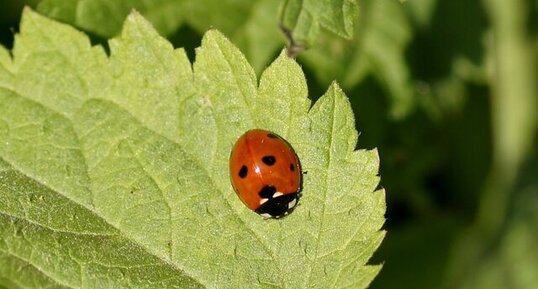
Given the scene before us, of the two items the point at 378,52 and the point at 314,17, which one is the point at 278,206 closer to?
the point at 314,17

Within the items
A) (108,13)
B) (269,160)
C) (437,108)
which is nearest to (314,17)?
(269,160)

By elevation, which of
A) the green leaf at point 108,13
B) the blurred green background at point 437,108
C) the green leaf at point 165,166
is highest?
the blurred green background at point 437,108

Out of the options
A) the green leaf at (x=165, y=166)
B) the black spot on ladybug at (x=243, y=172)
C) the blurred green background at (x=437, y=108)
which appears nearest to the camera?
the green leaf at (x=165, y=166)

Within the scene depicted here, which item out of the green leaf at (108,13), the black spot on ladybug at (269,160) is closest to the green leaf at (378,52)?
the green leaf at (108,13)

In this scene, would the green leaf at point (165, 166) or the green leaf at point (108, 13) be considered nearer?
the green leaf at point (165, 166)

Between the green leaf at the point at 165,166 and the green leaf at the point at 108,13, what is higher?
the green leaf at the point at 108,13

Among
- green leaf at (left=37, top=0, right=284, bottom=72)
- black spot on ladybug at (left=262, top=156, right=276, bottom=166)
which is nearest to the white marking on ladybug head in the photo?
black spot on ladybug at (left=262, top=156, right=276, bottom=166)

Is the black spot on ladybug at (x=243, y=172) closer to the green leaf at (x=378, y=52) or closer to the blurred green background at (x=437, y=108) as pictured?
the blurred green background at (x=437, y=108)

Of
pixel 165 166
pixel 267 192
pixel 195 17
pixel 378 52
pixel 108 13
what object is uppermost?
pixel 378 52
